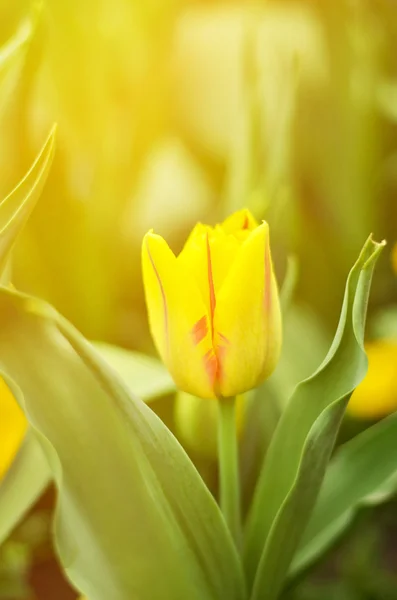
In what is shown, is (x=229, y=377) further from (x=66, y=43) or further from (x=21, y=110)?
(x=66, y=43)

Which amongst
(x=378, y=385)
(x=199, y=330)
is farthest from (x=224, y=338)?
(x=378, y=385)

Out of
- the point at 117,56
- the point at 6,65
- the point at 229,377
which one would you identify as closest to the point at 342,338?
the point at 229,377

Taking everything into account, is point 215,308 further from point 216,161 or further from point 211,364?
point 216,161

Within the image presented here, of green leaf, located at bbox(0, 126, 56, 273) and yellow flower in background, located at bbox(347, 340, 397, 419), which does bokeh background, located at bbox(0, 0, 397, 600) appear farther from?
green leaf, located at bbox(0, 126, 56, 273)

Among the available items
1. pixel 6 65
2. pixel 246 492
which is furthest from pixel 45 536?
pixel 6 65

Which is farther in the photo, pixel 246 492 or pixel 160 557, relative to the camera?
pixel 246 492

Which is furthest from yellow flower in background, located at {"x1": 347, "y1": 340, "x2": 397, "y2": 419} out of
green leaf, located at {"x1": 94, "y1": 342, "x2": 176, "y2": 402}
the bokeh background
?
green leaf, located at {"x1": 94, "y1": 342, "x2": 176, "y2": 402}

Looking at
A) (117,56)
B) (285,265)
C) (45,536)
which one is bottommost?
(45,536)

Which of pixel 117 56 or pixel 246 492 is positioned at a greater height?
pixel 117 56
